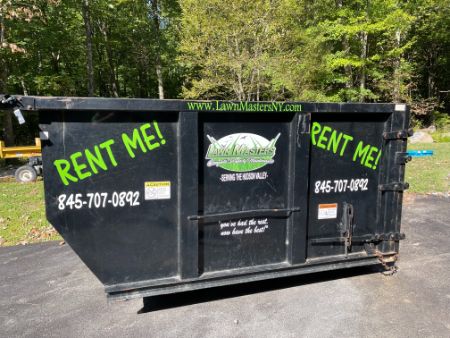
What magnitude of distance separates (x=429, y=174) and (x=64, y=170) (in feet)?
34.4

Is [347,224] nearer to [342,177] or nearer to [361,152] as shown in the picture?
[342,177]

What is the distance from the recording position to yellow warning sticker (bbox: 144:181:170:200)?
333cm

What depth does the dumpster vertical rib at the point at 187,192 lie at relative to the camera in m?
3.30

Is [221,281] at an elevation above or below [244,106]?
below

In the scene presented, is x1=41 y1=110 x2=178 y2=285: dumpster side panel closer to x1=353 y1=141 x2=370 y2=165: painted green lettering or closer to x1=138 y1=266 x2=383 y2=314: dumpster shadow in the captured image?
x1=138 y1=266 x2=383 y2=314: dumpster shadow

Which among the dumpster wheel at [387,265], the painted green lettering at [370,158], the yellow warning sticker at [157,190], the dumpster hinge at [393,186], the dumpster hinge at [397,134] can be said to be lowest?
the dumpster wheel at [387,265]

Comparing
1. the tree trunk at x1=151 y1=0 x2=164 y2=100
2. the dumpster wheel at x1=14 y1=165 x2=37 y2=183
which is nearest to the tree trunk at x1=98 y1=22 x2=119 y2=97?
the tree trunk at x1=151 y1=0 x2=164 y2=100

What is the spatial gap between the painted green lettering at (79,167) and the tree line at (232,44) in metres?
9.43

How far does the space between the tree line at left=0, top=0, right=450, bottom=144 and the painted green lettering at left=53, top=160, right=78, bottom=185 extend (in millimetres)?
9426

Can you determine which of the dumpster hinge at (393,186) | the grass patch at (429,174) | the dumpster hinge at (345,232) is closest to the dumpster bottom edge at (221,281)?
the dumpster hinge at (345,232)

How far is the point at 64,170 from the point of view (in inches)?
120

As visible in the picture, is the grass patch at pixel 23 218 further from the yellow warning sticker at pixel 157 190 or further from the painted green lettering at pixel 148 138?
the painted green lettering at pixel 148 138

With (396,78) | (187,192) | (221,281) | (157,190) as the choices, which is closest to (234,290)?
(221,281)

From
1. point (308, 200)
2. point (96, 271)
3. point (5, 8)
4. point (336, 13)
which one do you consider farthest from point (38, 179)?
point (336, 13)
